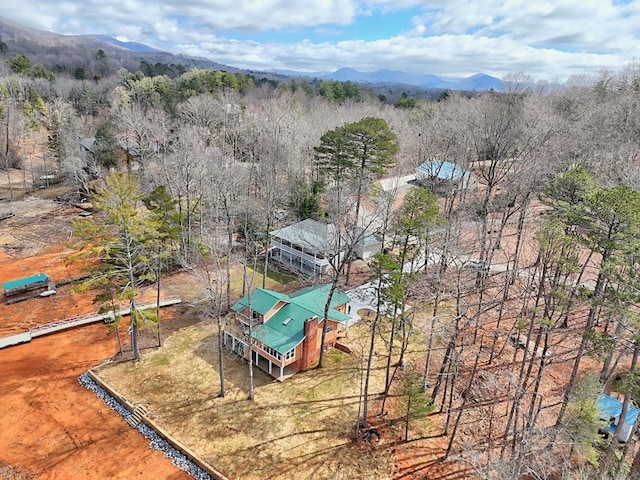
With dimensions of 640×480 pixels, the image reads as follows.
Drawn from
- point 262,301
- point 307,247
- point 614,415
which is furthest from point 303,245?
point 614,415

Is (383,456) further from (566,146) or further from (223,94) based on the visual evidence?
(223,94)

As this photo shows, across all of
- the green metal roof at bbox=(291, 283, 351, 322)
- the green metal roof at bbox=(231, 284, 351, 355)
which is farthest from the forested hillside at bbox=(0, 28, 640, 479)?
the green metal roof at bbox=(291, 283, 351, 322)

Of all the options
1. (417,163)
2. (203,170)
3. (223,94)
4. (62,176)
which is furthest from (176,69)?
(203,170)

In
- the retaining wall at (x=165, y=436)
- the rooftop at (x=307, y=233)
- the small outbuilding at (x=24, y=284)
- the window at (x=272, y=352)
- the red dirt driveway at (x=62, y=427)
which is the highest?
the rooftop at (x=307, y=233)

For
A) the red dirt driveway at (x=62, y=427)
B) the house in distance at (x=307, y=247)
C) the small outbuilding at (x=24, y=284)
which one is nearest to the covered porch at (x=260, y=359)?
the red dirt driveway at (x=62, y=427)

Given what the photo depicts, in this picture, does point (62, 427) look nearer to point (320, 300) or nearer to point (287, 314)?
point (287, 314)

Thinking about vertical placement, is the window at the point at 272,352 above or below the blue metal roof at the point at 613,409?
below

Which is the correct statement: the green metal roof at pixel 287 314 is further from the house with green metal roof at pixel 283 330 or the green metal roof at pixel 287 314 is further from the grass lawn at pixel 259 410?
the grass lawn at pixel 259 410
